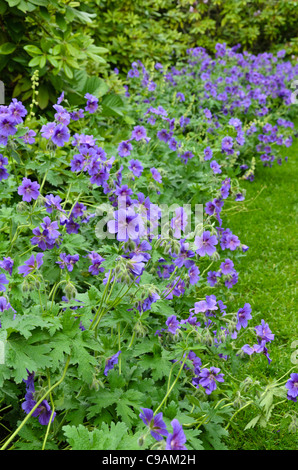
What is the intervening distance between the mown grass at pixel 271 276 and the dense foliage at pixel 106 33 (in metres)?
1.77

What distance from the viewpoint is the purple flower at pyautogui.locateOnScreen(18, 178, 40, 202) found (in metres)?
2.01

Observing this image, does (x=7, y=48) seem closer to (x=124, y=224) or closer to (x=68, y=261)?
(x=68, y=261)

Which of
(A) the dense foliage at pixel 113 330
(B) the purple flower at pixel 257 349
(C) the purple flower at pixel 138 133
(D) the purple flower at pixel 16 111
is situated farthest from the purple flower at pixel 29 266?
(C) the purple flower at pixel 138 133

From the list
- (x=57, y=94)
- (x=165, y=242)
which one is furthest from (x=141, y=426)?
(x=57, y=94)

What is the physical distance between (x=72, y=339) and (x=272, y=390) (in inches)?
28.5

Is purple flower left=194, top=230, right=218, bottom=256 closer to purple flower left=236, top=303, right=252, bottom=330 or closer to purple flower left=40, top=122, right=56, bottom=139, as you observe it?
purple flower left=236, top=303, right=252, bottom=330

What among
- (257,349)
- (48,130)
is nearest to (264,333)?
(257,349)

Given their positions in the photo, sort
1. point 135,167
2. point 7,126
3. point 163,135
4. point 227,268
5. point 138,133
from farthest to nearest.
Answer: point 163,135 → point 138,133 → point 135,167 → point 227,268 → point 7,126

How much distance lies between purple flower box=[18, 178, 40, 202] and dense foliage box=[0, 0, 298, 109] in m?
1.57

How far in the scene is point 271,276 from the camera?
3320mm

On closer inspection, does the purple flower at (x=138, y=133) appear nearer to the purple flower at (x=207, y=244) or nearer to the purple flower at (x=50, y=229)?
the purple flower at (x=50, y=229)

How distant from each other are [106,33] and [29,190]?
4049mm
